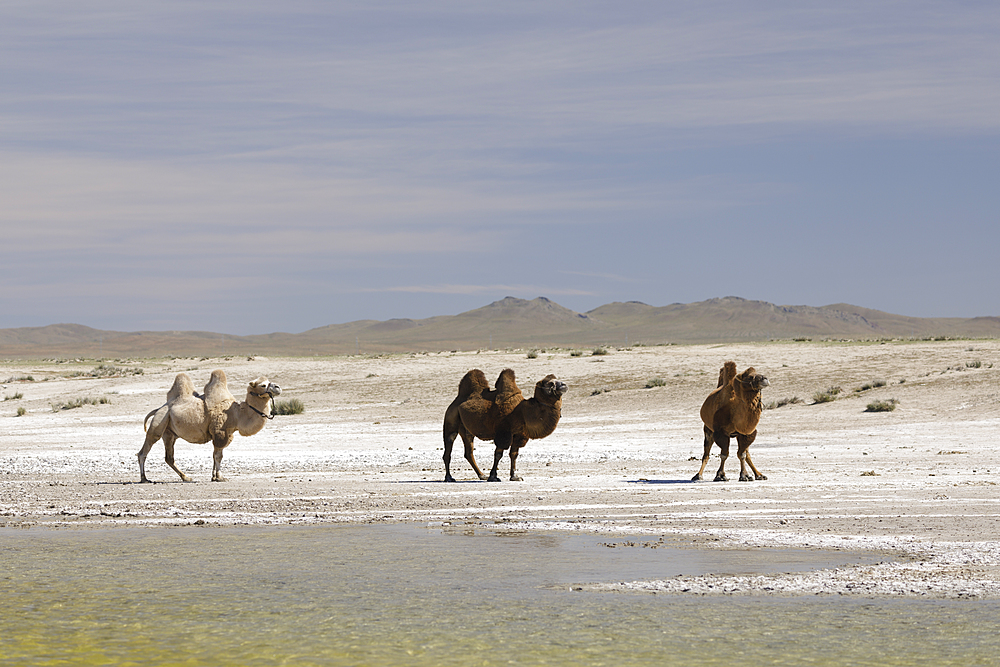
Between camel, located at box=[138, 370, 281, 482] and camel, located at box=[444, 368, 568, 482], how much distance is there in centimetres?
260

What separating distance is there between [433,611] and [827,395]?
76.0 feet

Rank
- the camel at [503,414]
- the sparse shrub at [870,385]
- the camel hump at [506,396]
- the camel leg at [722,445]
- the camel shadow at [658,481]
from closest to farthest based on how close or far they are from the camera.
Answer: the camel at [503,414] < the camel leg at [722,445] < the camel hump at [506,396] < the camel shadow at [658,481] < the sparse shrub at [870,385]

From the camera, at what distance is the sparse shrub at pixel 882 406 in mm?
27406

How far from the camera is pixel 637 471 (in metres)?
18.9

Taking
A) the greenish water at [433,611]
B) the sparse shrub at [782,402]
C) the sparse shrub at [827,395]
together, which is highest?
the sparse shrub at [827,395]

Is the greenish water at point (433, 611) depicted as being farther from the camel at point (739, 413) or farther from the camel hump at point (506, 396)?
the camel at point (739, 413)

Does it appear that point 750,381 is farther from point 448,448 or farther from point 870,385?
point 870,385

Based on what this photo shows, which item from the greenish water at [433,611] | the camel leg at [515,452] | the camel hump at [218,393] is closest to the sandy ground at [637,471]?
the camel leg at [515,452]

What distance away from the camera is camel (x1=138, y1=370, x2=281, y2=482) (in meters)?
17.1

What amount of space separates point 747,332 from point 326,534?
181860 mm

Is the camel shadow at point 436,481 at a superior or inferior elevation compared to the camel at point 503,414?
inferior

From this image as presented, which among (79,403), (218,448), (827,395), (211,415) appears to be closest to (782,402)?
(827,395)

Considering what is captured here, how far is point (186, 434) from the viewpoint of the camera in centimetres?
1722

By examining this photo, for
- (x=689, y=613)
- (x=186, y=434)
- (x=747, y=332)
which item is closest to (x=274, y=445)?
(x=186, y=434)
